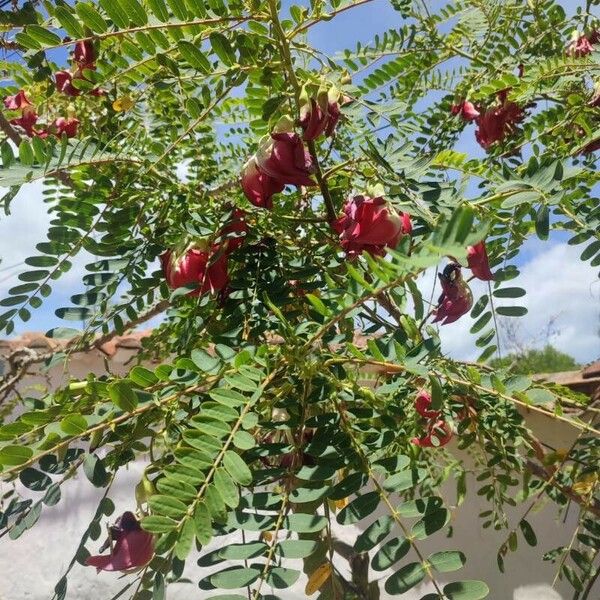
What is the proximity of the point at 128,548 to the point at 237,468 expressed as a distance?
0.72ft

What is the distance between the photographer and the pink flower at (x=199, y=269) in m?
0.79

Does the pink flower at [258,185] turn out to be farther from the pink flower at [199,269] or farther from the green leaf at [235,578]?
the green leaf at [235,578]

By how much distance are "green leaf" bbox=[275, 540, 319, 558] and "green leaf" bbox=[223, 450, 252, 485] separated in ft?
0.23

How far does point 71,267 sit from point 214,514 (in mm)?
515

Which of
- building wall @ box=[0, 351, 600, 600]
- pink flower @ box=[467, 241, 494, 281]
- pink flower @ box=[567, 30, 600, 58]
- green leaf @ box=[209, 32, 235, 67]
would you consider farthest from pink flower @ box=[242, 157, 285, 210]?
building wall @ box=[0, 351, 600, 600]

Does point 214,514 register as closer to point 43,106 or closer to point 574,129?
point 43,106

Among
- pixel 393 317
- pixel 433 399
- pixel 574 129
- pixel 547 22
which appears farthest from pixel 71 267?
pixel 547 22

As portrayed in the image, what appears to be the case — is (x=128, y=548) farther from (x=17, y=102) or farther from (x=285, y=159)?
(x=17, y=102)

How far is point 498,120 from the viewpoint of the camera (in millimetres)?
1256

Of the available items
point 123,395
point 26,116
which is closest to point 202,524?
point 123,395

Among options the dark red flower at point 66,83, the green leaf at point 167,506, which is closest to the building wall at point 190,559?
the dark red flower at point 66,83

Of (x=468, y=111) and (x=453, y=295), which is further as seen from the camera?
(x=468, y=111)

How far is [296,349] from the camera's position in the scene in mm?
649

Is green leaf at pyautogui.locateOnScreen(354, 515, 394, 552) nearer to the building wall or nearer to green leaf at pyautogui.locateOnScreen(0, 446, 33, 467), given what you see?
green leaf at pyautogui.locateOnScreen(0, 446, 33, 467)
